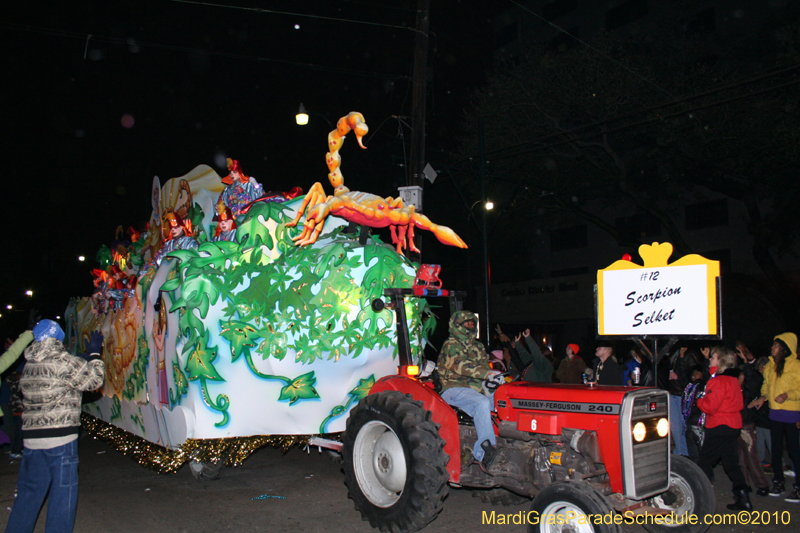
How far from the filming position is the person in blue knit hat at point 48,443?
4559mm

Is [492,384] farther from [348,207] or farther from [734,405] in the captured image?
[734,405]

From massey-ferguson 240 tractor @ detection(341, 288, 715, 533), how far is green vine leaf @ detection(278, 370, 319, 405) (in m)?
0.69

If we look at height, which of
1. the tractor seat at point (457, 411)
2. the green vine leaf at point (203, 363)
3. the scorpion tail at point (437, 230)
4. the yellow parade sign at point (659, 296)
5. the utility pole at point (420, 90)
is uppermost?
the utility pole at point (420, 90)

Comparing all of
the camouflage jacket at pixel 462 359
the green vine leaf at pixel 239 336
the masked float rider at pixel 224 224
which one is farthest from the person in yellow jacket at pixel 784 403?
the masked float rider at pixel 224 224

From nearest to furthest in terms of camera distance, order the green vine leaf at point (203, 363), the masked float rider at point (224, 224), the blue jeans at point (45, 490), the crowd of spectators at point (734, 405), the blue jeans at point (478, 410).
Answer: the blue jeans at point (45, 490) < the blue jeans at point (478, 410) < the green vine leaf at point (203, 363) < the crowd of spectators at point (734, 405) < the masked float rider at point (224, 224)

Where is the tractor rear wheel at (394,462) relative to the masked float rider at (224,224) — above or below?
below

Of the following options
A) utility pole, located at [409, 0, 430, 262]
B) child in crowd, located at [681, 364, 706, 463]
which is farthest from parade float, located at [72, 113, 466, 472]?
utility pole, located at [409, 0, 430, 262]

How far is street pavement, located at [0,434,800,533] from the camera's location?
5.41 m

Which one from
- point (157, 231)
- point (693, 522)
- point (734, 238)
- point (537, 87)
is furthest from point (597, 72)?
point (693, 522)

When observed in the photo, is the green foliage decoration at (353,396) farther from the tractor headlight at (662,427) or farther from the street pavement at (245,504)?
the tractor headlight at (662,427)

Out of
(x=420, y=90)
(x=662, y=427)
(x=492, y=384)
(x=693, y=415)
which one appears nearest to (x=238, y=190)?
(x=492, y=384)

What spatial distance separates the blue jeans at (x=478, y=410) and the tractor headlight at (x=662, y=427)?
52.6 inches

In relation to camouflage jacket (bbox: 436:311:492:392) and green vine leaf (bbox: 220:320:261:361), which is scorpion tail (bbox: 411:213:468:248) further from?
green vine leaf (bbox: 220:320:261:361)

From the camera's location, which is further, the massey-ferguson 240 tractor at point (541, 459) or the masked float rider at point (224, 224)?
the masked float rider at point (224, 224)
